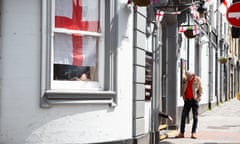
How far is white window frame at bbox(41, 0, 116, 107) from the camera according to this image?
27.2 feet

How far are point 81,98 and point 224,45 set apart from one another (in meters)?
27.1

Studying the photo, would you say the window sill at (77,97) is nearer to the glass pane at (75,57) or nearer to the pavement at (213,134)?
the glass pane at (75,57)

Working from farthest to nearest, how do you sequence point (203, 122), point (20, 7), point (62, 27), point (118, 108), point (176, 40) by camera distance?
point (203, 122) < point (176, 40) < point (118, 108) < point (62, 27) < point (20, 7)

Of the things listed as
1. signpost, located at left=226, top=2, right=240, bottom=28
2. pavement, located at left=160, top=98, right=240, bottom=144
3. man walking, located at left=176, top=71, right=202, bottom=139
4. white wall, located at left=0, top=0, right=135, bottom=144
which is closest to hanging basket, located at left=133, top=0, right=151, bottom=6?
signpost, located at left=226, top=2, right=240, bottom=28

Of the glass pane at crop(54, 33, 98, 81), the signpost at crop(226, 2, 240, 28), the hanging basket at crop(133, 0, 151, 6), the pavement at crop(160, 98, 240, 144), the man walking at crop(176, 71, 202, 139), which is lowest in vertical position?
the pavement at crop(160, 98, 240, 144)

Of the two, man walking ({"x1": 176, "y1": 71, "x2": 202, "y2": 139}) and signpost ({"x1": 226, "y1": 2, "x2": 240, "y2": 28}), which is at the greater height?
signpost ({"x1": 226, "y1": 2, "x2": 240, "y2": 28})

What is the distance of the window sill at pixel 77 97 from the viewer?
8234 millimetres

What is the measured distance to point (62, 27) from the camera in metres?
8.72

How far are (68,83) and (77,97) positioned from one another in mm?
408

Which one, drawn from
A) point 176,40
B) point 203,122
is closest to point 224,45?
point 203,122

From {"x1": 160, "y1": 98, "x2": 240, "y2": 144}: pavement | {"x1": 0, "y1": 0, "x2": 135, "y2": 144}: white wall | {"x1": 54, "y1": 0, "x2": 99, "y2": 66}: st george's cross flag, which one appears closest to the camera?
{"x1": 0, "y1": 0, "x2": 135, "y2": 144}: white wall

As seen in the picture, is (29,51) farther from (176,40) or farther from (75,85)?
(176,40)

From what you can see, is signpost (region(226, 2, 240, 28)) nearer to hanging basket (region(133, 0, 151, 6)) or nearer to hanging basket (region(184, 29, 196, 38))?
hanging basket (region(133, 0, 151, 6))

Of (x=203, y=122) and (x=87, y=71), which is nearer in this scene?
(x=87, y=71)
